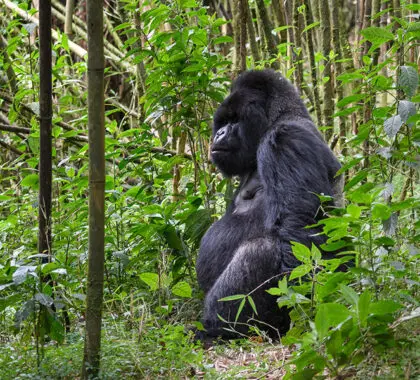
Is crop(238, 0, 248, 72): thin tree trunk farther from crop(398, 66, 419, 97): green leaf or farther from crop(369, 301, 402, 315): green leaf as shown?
crop(369, 301, 402, 315): green leaf

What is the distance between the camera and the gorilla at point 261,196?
139 inches

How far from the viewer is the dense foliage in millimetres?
2086

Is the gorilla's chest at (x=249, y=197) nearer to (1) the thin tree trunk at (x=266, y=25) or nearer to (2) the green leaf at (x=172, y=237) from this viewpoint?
(2) the green leaf at (x=172, y=237)

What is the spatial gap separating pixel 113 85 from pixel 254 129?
18.1 feet

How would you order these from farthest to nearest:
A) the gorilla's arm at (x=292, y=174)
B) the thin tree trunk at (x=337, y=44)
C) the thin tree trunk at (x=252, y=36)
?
the thin tree trunk at (x=252, y=36), the thin tree trunk at (x=337, y=44), the gorilla's arm at (x=292, y=174)

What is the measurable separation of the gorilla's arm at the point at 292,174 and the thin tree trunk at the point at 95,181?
1515 mm

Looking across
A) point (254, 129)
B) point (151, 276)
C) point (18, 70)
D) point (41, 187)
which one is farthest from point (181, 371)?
point (18, 70)

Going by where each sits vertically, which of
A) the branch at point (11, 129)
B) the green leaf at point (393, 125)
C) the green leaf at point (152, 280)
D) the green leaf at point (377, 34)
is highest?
the green leaf at point (377, 34)

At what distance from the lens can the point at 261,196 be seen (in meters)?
3.93

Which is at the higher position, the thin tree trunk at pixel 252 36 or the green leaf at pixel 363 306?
the thin tree trunk at pixel 252 36

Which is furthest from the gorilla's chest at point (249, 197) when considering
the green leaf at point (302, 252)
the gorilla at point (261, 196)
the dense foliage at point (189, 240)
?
the green leaf at point (302, 252)

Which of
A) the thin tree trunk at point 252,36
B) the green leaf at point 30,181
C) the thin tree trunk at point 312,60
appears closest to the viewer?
the green leaf at point 30,181

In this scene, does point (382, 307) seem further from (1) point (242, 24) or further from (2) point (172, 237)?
(1) point (242, 24)

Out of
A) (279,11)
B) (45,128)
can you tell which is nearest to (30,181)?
(45,128)
